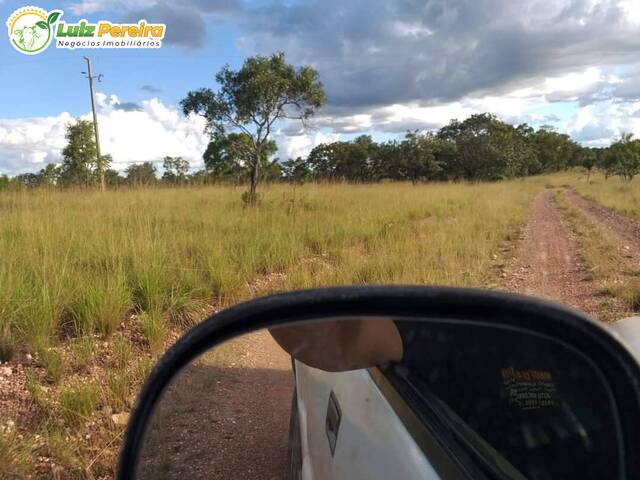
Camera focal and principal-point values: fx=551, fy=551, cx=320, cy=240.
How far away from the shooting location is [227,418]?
189cm

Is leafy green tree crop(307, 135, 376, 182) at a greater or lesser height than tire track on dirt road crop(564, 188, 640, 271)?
greater

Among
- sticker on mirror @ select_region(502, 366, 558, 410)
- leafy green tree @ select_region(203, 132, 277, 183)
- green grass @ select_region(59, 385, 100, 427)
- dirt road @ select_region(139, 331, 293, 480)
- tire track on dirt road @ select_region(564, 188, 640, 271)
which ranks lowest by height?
tire track on dirt road @ select_region(564, 188, 640, 271)

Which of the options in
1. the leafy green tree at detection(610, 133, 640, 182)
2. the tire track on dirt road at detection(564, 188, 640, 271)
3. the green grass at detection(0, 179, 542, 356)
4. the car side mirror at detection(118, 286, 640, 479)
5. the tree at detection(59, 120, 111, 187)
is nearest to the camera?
the car side mirror at detection(118, 286, 640, 479)

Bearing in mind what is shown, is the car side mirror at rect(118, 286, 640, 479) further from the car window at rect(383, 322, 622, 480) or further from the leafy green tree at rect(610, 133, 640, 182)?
the leafy green tree at rect(610, 133, 640, 182)

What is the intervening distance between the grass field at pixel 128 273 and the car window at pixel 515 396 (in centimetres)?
204

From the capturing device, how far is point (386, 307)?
3.47 feet

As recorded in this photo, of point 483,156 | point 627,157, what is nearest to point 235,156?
point 483,156

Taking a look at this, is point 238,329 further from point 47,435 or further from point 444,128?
point 444,128

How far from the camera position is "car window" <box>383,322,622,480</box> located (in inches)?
42.8

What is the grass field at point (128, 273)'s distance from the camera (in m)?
3.18

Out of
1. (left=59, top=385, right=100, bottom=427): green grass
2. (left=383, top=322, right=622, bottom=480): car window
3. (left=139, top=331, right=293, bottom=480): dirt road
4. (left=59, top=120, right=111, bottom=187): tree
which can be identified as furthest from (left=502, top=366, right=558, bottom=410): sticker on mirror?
(left=59, top=120, right=111, bottom=187): tree

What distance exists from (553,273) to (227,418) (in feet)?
24.4

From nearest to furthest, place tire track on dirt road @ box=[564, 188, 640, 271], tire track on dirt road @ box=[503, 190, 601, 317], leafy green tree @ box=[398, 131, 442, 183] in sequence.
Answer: tire track on dirt road @ box=[503, 190, 601, 317] → tire track on dirt road @ box=[564, 188, 640, 271] → leafy green tree @ box=[398, 131, 442, 183]

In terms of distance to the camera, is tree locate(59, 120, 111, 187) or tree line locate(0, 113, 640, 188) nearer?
tree line locate(0, 113, 640, 188)
